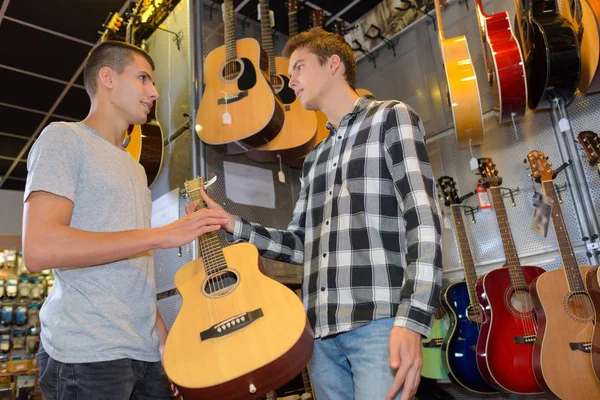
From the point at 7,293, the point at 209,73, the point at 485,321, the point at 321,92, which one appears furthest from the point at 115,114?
the point at 7,293

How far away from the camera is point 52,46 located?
16.0 feet

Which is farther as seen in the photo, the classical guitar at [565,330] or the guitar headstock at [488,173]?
the guitar headstock at [488,173]

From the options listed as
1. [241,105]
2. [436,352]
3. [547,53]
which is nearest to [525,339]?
[436,352]

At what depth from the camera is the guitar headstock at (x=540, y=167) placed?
10.1 ft

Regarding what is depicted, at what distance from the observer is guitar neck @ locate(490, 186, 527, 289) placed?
304cm

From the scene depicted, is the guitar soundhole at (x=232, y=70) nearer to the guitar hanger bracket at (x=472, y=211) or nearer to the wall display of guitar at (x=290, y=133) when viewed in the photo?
the wall display of guitar at (x=290, y=133)

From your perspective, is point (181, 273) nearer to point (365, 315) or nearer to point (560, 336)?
point (365, 315)

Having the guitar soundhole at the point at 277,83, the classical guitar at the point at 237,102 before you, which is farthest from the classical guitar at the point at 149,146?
the guitar soundhole at the point at 277,83

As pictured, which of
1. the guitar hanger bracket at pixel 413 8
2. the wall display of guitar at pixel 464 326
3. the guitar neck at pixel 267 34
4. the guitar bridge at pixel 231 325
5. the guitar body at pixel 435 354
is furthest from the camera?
the guitar hanger bracket at pixel 413 8

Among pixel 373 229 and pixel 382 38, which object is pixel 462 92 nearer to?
pixel 382 38

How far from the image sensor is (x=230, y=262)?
A: 1.80 m

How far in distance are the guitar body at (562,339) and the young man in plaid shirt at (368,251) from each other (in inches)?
62.4

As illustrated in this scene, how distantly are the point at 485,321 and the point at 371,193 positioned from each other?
186 centimetres

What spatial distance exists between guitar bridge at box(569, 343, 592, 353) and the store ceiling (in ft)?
10.9
